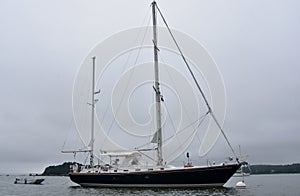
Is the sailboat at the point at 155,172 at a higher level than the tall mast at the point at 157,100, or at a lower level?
lower

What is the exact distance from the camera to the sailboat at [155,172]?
46812 mm

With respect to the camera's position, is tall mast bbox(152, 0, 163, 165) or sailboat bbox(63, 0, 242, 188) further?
tall mast bbox(152, 0, 163, 165)

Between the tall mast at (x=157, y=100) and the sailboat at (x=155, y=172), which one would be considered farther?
the tall mast at (x=157, y=100)

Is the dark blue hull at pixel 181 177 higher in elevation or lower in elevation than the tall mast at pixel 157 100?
lower

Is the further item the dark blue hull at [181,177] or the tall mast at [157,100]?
the tall mast at [157,100]

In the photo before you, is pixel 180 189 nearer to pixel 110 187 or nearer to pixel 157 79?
pixel 110 187

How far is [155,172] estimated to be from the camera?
48.2 m

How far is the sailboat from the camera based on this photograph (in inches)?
1843

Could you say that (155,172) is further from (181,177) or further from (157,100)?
(157,100)

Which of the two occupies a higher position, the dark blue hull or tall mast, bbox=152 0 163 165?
tall mast, bbox=152 0 163 165

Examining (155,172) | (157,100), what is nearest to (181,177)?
(155,172)

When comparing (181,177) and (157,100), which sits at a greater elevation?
(157,100)

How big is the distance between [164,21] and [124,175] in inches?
918

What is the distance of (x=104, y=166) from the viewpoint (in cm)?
5750
